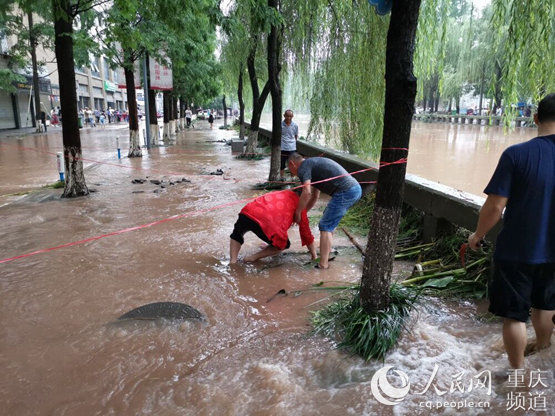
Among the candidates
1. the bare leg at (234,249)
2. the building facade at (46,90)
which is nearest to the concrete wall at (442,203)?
the bare leg at (234,249)

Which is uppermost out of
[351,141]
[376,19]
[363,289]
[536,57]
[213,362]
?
[376,19]

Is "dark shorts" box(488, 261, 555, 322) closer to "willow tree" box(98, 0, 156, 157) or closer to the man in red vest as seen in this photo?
the man in red vest

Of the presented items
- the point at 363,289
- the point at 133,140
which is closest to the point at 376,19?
the point at 363,289

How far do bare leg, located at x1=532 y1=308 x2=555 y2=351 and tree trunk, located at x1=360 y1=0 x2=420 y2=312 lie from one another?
97 cm

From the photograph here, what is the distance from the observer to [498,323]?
337 cm

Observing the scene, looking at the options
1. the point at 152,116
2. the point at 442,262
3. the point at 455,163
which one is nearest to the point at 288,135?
the point at 442,262

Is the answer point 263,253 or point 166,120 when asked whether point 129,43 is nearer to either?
point 263,253

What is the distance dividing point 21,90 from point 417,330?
3570 cm

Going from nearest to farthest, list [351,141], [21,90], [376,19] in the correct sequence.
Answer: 1. [376,19]
2. [351,141]
3. [21,90]

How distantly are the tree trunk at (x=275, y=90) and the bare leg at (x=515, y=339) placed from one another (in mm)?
7456

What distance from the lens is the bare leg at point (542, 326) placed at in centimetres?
254

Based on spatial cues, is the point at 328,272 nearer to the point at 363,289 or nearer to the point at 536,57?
the point at 363,289

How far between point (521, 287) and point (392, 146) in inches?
48.1

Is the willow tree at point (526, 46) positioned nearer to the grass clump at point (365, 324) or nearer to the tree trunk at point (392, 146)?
the tree trunk at point (392, 146)
